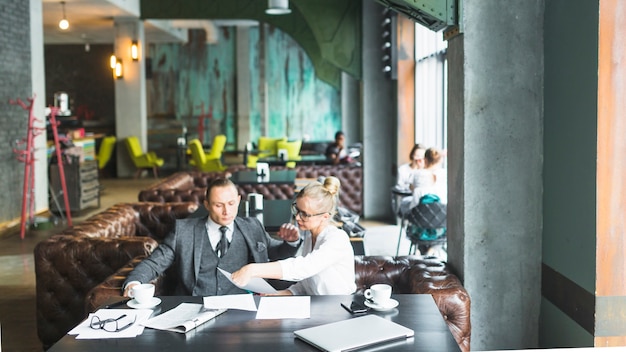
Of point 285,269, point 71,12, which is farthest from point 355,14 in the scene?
point 285,269

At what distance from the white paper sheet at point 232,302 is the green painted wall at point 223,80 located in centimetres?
1652

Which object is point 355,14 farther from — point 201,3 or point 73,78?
point 73,78

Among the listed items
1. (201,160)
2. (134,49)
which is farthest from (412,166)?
(134,49)

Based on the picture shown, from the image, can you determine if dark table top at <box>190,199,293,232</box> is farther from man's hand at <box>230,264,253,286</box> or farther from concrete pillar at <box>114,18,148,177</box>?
concrete pillar at <box>114,18,148,177</box>

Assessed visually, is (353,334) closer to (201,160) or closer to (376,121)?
(376,121)

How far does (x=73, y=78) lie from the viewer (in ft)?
63.3

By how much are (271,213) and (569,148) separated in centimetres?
280

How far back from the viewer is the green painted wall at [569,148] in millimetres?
3230

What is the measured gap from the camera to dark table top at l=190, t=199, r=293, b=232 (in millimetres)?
5270

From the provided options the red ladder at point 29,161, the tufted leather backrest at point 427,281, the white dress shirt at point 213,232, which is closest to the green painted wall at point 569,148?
the tufted leather backrest at point 427,281

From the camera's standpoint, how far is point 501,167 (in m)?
3.96

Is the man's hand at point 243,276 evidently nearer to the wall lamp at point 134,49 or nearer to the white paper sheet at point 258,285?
the white paper sheet at point 258,285

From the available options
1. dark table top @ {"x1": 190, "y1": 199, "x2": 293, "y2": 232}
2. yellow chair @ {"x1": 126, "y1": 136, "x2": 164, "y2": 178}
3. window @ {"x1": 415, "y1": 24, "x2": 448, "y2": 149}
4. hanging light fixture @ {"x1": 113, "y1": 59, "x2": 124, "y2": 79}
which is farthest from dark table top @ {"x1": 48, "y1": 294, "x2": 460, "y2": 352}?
yellow chair @ {"x1": 126, "y1": 136, "x2": 164, "y2": 178}

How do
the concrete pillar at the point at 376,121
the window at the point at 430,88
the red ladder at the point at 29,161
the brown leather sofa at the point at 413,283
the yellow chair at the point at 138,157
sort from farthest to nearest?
the yellow chair at the point at 138,157 → the concrete pillar at the point at 376,121 → the red ladder at the point at 29,161 → the window at the point at 430,88 → the brown leather sofa at the point at 413,283
